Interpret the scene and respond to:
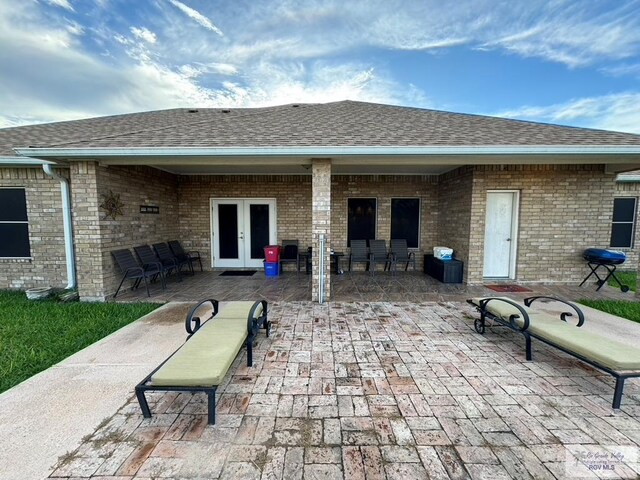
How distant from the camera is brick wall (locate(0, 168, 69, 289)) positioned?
570cm

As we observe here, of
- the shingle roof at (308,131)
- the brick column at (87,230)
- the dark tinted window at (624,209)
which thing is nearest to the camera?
the shingle roof at (308,131)

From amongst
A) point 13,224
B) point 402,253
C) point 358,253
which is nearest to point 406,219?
point 402,253

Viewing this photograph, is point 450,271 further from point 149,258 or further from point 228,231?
point 149,258

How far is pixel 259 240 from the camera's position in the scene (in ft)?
26.8

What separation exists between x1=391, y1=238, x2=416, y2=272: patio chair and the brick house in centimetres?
30

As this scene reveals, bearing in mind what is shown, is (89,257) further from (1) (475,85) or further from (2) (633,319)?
(1) (475,85)

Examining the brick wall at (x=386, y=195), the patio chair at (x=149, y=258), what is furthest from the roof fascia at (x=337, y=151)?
the brick wall at (x=386, y=195)

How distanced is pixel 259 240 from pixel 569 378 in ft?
23.3

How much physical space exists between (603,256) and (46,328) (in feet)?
33.6

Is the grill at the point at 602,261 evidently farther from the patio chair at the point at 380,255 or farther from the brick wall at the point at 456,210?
the patio chair at the point at 380,255

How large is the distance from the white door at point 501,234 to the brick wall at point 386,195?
1682mm

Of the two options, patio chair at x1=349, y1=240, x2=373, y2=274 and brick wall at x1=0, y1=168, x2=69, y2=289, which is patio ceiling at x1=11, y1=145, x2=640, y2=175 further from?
patio chair at x1=349, y1=240, x2=373, y2=274

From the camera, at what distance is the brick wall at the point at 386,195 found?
794 centimetres

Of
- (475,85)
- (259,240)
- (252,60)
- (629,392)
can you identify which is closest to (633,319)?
(629,392)
